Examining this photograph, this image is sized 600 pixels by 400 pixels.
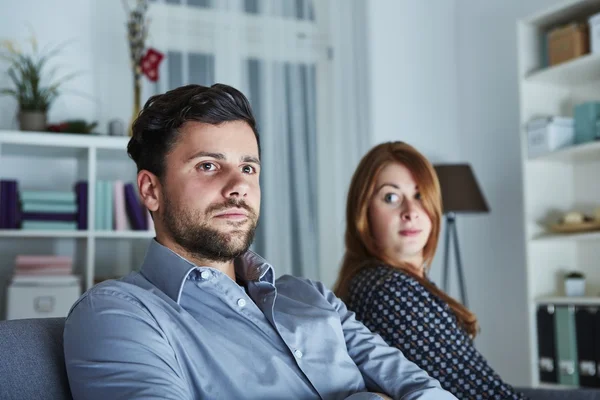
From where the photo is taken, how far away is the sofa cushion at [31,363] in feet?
3.83

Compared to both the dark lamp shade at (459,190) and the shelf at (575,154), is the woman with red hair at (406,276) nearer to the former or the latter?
the shelf at (575,154)

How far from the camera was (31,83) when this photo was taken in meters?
3.28

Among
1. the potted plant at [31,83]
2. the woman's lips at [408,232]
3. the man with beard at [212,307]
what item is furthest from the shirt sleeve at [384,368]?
the potted plant at [31,83]

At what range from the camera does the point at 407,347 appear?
5.55 feet

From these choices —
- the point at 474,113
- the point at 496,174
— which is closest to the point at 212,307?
the point at 496,174

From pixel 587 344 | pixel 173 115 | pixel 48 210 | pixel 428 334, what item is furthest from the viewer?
pixel 48 210

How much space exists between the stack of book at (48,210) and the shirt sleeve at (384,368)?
6.24ft

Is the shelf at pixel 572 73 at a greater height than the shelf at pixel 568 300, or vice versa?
the shelf at pixel 572 73

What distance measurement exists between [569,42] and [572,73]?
16cm

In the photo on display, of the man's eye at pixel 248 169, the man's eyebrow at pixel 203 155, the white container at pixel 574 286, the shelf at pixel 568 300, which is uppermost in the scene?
the man's eyebrow at pixel 203 155

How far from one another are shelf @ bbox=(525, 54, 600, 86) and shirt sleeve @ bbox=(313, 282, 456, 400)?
2.01 metres

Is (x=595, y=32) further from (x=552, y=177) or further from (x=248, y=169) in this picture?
(x=248, y=169)

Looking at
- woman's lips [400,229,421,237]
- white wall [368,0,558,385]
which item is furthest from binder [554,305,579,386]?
woman's lips [400,229,421,237]

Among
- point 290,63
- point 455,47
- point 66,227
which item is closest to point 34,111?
point 66,227
